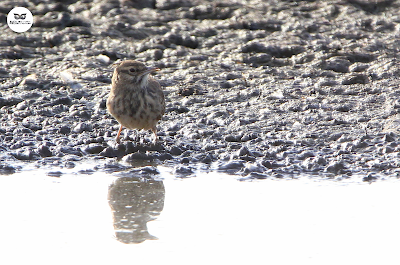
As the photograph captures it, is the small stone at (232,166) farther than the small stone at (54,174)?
Yes

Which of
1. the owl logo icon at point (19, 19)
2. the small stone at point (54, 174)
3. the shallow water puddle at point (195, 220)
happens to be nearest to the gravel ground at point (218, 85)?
the owl logo icon at point (19, 19)

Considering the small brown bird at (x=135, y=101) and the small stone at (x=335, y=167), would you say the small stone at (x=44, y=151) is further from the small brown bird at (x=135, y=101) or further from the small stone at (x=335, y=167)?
the small stone at (x=335, y=167)

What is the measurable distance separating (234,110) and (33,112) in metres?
2.66

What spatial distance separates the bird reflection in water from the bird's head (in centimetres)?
154

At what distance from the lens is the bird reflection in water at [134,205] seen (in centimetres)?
504

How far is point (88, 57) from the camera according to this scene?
33.1ft

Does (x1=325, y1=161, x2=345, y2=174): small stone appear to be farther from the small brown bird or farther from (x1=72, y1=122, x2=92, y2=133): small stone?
(x1=72, y1=122, x2=92, y2=133): small stone

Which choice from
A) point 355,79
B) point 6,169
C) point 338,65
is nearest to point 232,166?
point 6,169

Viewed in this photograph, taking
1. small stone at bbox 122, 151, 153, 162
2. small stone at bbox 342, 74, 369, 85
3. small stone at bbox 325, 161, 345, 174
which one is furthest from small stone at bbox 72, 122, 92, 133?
small stone at bbox 342, 74, 369, 85

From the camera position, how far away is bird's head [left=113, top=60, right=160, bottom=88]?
7562 millimetres

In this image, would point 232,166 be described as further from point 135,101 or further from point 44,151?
point 44,151

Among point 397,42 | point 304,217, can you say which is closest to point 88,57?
point 397,42

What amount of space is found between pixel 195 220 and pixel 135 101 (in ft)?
8.22

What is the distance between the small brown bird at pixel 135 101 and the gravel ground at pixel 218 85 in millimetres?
280
